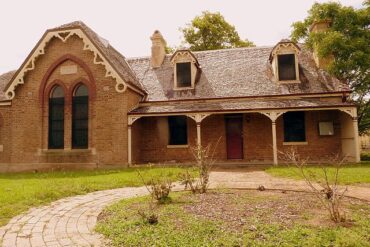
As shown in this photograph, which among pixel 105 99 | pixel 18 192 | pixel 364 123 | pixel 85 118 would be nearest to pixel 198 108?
pixel 105 99

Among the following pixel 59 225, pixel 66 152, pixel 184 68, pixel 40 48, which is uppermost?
pixel 40 48

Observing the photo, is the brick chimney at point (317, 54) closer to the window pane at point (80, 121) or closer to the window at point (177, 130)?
the window at point (177, 130)

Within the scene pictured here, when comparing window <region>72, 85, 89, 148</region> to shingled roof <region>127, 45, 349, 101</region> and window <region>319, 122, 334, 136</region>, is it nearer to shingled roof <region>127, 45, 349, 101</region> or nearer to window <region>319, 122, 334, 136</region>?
shingled roof <region>127, 45, 349, 101</region>

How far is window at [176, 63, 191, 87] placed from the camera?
18.5 metres

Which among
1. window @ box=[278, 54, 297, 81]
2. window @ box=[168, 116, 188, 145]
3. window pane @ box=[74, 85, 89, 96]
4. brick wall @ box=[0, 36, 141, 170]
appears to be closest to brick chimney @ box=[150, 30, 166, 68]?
brick wall @ box=[0, 36, 141, 170]

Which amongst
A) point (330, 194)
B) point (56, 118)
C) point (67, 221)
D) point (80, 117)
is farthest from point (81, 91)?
point (330, 194)

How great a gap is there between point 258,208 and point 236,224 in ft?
3.71

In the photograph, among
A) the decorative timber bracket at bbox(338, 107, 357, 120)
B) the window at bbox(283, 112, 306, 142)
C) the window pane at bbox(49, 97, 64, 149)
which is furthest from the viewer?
the window pane at bbox(49, 97, 64, 149)

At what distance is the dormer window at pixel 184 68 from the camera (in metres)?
18.5


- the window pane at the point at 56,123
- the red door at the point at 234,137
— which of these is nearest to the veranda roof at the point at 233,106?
the red door at the point at 234,137

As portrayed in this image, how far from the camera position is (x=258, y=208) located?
19.4 feet

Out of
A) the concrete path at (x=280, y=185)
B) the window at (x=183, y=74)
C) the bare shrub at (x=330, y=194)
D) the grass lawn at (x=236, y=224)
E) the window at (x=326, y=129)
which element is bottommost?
the grass lawn at (x=236, y=224)

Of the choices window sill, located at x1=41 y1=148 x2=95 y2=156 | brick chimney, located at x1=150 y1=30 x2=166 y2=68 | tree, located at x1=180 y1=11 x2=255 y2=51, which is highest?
tree, located at x1=180 y1=11 x2=255 y2=51

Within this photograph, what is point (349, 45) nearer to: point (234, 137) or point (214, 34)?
point (234, 137)
